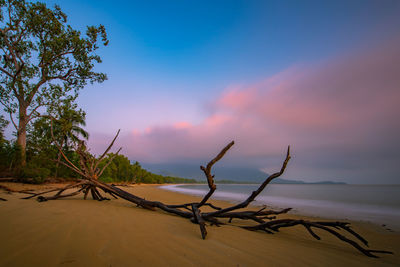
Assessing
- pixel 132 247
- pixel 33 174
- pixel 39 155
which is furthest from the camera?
pixel 39 155

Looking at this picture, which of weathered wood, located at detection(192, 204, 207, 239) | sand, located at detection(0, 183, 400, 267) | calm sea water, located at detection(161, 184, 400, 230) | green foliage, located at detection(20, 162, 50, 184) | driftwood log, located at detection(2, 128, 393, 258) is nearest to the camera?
sand, located at detection(0, 183, 400, 267)

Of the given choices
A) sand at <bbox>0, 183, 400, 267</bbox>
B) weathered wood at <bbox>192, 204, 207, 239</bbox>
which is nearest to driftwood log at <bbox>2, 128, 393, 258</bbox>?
weathered wood at <bbox>192, 204, 207, 239</bbox>

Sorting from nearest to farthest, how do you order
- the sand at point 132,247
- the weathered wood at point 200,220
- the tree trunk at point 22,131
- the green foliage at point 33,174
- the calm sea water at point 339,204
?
1. the sand at point 132,247
2. the weathered wood at point 200,220
3. the calm sea water at point 339,204
4. the green foliage at point 33,174
5. the tree trunk at point 22,131

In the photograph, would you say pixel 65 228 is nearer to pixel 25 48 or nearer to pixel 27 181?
pixel 27 181

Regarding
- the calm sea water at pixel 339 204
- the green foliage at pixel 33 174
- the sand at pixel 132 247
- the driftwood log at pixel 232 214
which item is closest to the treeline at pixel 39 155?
the green foliage at pixel 33 174

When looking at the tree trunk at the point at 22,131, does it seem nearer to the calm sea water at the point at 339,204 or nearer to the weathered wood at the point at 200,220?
the calm sea water at the point at 339,204

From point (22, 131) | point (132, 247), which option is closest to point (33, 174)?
point (22, 131)

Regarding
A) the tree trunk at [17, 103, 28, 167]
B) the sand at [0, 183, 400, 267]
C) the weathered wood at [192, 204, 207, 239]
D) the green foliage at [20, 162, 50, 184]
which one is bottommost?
the green foliage at [20, 162, 50, 184]

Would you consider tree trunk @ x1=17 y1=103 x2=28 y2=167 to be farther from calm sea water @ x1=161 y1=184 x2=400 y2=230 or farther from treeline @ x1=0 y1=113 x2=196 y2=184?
calm sea water @ x1=161 y1=184 x2=400 y2=230

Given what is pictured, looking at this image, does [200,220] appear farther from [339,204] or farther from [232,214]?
[339,204]

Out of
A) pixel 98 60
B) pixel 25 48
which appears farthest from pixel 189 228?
pixel 25 48

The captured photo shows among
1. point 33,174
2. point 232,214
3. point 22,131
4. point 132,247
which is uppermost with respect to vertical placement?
point 22,131

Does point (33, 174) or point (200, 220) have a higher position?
point (200, 220)

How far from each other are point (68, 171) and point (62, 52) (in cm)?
1391
